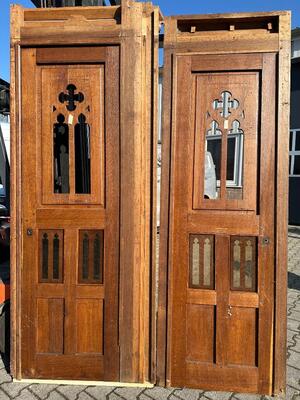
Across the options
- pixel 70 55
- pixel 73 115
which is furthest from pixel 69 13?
pixel 73 115

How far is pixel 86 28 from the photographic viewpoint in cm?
248

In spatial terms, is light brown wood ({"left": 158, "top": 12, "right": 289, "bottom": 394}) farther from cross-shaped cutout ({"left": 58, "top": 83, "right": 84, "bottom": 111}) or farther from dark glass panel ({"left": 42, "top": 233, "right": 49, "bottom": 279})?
dark glass panel ({"left": 42, "top": 233, "right": 49, "bottom": 279})

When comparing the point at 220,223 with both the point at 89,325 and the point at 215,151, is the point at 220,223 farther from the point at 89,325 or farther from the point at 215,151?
the point at 89,325

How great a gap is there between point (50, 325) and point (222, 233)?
146cm

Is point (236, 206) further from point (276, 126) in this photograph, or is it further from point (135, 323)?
point (135, 323)

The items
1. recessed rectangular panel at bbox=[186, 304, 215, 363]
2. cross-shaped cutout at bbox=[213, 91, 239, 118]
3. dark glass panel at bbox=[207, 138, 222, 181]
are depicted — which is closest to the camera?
cross-shaped cutout at bbox=[213, 91, 239, 118]

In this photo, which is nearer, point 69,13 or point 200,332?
point 69,13

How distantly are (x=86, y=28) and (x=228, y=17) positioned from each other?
3.19 ft

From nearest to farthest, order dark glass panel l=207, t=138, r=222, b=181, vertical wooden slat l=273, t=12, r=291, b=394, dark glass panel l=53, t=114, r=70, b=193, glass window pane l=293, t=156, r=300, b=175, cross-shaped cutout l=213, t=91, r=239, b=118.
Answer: vertical wooden slat l=273, t=12, r=291, b=394 → cross-shaped cutout l=213, t=91, r=239, b=118 → dark glass panel l=207, t=138, r=222, b=181 → dark glass panel l=53, t=114, r=70, b=193 → glass window pane l=293, t=156, r=300, b=175

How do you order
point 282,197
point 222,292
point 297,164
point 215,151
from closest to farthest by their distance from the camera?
1. point 282,197
2. point 222,292
3. point 215,151
4. point 297,164

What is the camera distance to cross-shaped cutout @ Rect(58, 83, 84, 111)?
258cm

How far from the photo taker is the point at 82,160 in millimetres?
3070

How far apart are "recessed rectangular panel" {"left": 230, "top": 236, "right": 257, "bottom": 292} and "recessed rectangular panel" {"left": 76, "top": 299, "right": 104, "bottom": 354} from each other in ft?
3.28

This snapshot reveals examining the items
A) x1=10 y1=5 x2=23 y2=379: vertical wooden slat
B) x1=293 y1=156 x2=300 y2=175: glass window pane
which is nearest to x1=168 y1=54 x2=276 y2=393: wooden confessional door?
x1=10 y1=5 x2=23 y2=379: vertical wooden slat
